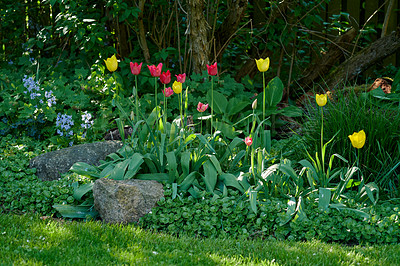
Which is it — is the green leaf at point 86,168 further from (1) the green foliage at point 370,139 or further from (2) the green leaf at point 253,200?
(1) the green foliage at point 370,139

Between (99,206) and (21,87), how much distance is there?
2.70 meters

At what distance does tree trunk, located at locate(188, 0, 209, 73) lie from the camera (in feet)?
18.4

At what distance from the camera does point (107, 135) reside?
5.19 m

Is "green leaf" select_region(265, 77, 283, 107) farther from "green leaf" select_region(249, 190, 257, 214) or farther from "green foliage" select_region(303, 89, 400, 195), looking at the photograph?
"green leaf" select_region(249, 190, 257, 214)

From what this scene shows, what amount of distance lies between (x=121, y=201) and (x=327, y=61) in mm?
4603

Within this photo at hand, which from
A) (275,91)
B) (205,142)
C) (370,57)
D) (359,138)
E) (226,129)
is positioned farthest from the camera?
(370,57)

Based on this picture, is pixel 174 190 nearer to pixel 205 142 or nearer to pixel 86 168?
pixel 205 142

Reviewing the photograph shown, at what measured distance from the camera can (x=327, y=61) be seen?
6.84m

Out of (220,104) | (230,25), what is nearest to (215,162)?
(220,104)

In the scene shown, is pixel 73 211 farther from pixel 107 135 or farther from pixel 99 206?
pixel 107 135

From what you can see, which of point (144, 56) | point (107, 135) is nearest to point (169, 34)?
point (144, 56)

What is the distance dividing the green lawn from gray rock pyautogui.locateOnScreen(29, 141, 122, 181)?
1187 mm

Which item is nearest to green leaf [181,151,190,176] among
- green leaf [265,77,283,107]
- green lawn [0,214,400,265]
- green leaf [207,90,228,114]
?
green lawn [0,214,400,265]

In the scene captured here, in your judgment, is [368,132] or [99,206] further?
[368,132]
